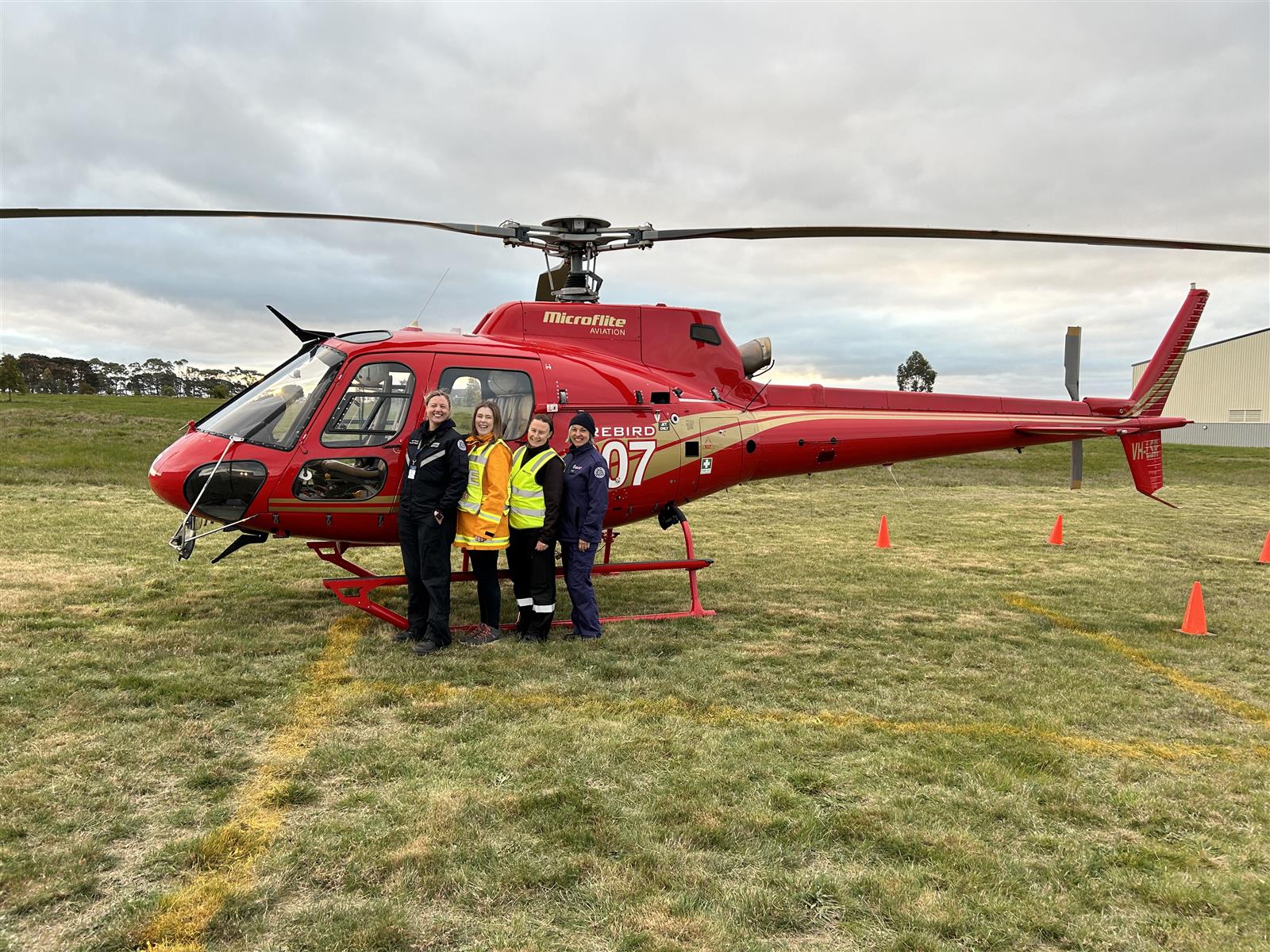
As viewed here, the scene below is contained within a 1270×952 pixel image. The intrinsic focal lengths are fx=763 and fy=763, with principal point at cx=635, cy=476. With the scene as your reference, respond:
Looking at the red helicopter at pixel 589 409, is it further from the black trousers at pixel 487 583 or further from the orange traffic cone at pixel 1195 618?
the orange traffic cone at pixel 1195 618

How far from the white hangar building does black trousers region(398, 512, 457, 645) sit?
194 ft

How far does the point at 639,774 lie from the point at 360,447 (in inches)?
147

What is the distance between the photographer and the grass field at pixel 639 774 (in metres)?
2.97

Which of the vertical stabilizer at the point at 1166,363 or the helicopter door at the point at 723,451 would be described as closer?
the helicopter door at the point at 723,451

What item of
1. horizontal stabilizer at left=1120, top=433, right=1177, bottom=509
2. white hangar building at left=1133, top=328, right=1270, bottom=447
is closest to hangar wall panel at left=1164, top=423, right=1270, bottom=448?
white hangar building at left=1133, top=328, right=1270, bottom=447

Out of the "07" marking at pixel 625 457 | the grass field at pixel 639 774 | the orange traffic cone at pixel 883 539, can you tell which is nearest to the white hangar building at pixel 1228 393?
the orange traffic cone at pixel 883 539

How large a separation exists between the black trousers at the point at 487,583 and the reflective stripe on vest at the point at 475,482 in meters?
0.41

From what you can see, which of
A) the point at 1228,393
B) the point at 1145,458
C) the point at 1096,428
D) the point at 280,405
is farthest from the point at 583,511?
the point at 1228,393

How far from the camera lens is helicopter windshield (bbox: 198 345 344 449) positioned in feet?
20.6

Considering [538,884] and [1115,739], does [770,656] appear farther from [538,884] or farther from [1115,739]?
[538,884]

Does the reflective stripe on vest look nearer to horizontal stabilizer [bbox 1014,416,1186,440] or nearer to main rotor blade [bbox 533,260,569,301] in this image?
main rotor blade [bbox 533,260,569,301]

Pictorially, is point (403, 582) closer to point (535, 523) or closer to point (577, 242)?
point (535, 523)

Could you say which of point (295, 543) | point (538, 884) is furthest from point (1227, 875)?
point (295, 543)

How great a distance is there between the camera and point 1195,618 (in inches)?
291
